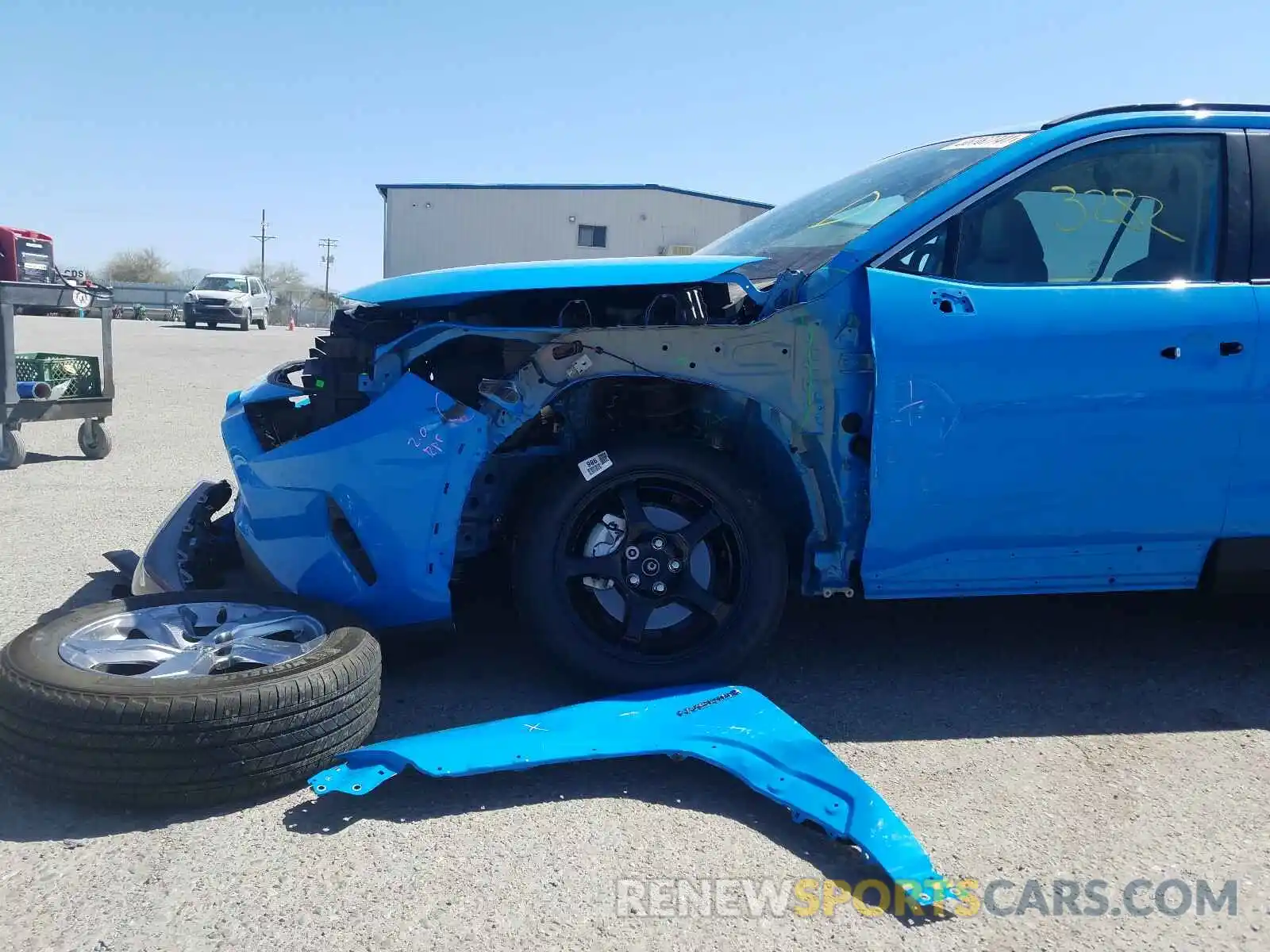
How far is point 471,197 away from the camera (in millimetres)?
37156

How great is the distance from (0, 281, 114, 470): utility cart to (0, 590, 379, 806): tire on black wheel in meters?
5.75

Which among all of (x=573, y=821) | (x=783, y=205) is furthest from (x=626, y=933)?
(x=783, y=205)

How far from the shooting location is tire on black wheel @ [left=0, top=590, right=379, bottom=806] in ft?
7.84

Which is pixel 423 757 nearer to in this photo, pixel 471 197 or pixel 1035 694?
pixel 1035 694

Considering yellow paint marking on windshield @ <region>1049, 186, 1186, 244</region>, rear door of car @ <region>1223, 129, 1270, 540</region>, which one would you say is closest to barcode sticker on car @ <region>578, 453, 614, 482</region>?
yellow paint marking on windshield @ <region>1049, 186, 1186, 244</region>

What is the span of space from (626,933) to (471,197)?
3750 cm

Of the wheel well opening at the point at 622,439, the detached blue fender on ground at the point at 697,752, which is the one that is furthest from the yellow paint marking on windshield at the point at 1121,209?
the detached blue fender on ground at the point at 697,752

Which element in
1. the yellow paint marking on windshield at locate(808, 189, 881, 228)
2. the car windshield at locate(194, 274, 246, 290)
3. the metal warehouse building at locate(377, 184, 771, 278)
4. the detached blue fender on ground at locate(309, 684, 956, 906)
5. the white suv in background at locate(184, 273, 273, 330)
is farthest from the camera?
the metal warehouse building at locate(377, 184, 771, 278)

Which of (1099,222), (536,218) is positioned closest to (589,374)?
(1099,222)

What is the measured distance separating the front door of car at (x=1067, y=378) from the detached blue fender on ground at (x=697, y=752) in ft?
2.38

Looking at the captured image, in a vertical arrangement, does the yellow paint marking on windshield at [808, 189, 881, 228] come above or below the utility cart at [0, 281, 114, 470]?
above

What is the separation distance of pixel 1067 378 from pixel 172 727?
2.76 meters

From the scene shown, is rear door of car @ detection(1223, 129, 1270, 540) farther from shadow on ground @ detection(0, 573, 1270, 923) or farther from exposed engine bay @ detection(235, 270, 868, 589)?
exposed engine bay @ detection(235, 270, 868, 589)

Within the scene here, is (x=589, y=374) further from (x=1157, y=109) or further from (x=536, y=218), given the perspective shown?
(x=536, y=218)
